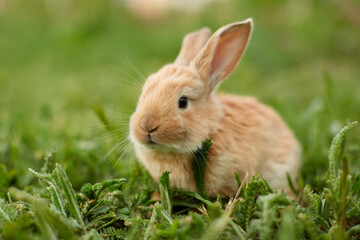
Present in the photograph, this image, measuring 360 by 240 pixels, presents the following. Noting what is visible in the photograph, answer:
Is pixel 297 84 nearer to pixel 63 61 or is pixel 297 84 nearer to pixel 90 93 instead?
pixel 90 93

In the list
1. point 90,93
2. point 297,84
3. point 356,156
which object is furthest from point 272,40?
point 356,156

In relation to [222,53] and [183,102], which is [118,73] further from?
[183,102]

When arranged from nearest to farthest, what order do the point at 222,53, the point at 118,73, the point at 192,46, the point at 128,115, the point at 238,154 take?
the point at 238,154 → the point at 222,53 → the point at 192,46 → the point at 128,115 → the point at 118,73

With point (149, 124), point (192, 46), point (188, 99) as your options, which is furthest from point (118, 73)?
point (149, 124)

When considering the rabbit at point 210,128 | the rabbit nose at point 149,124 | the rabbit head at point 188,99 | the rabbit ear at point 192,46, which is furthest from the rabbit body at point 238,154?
the rabbit ear at point 192,46

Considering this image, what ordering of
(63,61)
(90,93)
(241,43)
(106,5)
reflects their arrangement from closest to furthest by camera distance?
1. (241,43)
2. (90,93)
3. (63,61)
4. (106,5)

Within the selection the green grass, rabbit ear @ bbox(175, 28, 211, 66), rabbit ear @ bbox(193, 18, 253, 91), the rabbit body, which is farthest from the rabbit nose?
rabbit ear @ bbox(175, 28, 211, 66)
